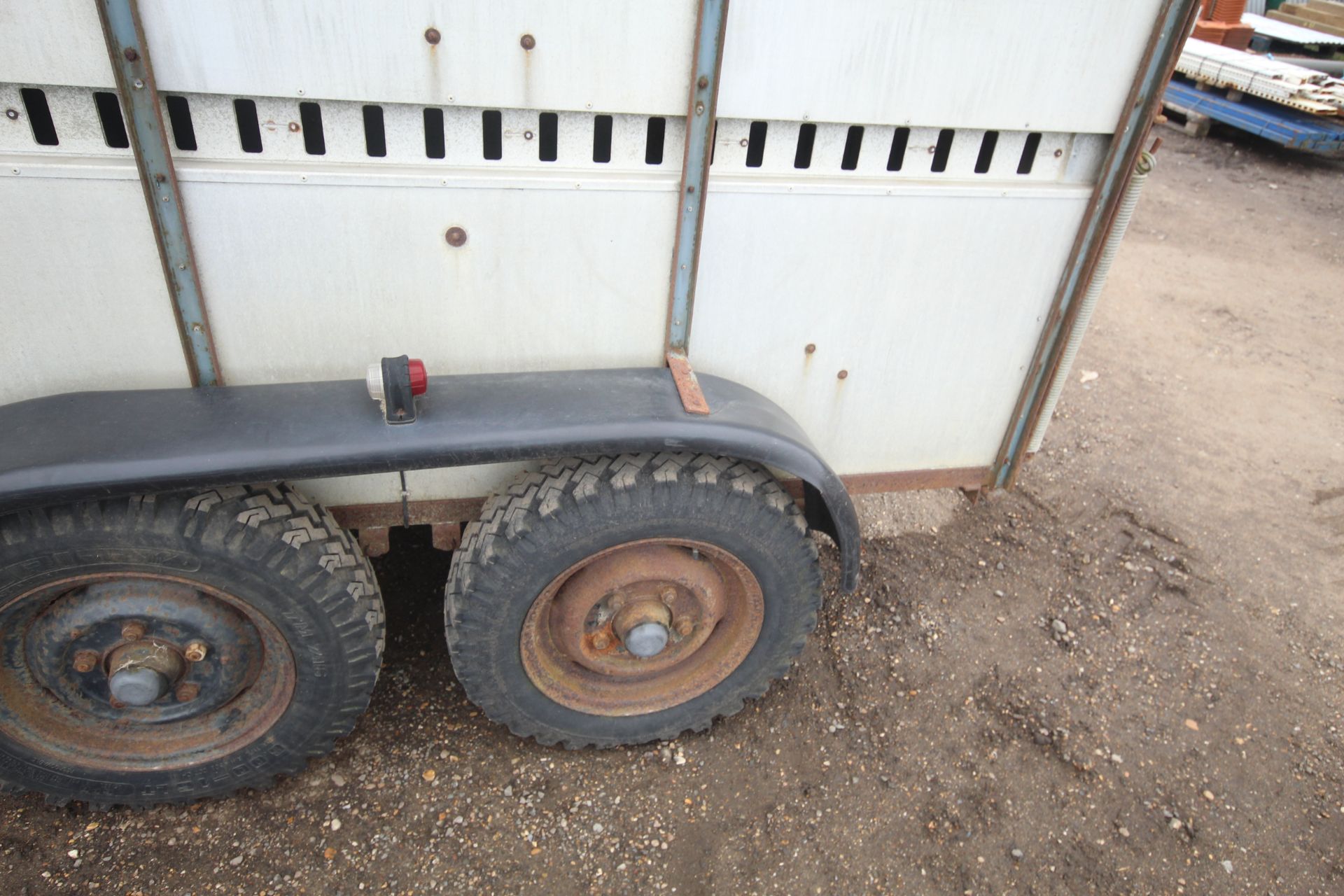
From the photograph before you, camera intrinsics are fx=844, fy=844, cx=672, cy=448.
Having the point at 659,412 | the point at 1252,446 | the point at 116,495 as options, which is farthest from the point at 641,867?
the point at 1252,446

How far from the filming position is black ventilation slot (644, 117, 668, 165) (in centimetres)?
199

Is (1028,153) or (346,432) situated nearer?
(346,432)

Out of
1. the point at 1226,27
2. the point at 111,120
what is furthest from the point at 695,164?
the point at 1226,27

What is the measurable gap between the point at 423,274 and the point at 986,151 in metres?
1.46

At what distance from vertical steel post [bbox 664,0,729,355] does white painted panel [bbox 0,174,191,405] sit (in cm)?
118

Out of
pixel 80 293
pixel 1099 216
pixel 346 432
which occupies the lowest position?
pixel 346 432

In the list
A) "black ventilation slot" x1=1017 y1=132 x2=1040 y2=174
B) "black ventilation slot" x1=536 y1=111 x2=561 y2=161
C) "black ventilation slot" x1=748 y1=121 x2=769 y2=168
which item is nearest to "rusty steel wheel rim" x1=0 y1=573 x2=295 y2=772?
"black ventilation slot" x1=536 y1=111 x2=561 y2=161

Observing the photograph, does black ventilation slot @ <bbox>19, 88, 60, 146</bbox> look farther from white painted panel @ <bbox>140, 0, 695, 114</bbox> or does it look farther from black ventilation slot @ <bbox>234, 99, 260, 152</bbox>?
black ventilation slot @ <bbox>234, 99, 260, 152</bbox>

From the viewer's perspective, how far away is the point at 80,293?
6.11 ft

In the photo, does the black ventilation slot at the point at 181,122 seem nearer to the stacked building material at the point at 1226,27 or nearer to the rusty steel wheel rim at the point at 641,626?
the rusty steel wheel rim at the point at 641,626

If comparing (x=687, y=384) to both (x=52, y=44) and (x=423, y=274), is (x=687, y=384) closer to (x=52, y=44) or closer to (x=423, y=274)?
(x=423, y=274)

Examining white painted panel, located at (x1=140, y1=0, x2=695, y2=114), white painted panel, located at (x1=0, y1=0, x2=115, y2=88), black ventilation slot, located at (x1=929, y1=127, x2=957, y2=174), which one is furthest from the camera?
black ventilation slot, located at (x1=929, y1=127, x2=957, y2=174)

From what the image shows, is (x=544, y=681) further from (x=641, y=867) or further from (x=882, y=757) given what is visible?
(x=882, y=757)

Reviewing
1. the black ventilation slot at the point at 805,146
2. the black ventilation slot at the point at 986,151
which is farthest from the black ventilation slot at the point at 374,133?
the black ventilation slot at the point at 986,151
